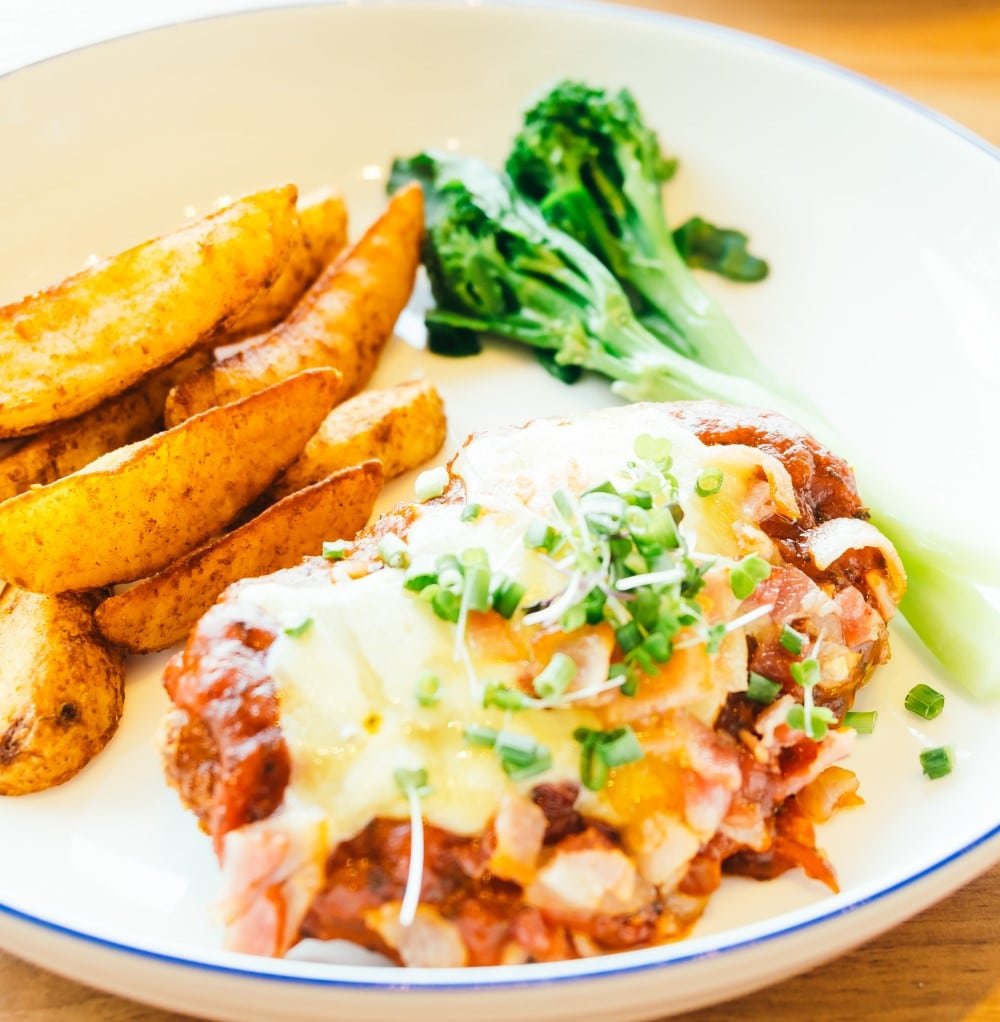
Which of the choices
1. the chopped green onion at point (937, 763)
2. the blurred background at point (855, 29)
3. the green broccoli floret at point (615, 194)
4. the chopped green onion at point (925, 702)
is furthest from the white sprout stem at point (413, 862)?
the blurred background at point (855, 29)

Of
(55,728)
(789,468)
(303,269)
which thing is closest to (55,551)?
(55,728)

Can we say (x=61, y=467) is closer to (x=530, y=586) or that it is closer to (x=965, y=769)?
(x=530, y=586)

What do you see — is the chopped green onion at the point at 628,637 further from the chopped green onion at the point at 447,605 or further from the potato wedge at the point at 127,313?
the potato wedge at the point at 127,313

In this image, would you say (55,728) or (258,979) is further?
(55,728)

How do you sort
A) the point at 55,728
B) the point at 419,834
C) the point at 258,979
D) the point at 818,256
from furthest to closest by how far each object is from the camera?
1. the point at 818,256
2. the point at 55,728
3. the point at 419,834
4. the point at 258,979

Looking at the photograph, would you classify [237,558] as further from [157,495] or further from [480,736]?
[480,736]
